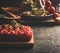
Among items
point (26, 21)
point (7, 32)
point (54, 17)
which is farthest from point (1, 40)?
point (54, 17)

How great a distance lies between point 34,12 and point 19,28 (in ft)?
2.23

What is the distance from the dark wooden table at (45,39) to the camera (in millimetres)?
2125

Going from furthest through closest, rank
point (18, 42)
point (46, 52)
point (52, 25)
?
point (52, 25) → point (18, 42) → point (46, 52)

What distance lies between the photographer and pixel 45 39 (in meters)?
2.39

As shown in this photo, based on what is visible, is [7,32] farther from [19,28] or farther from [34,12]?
[34,12]

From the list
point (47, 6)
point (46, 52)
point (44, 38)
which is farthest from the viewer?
point (47, 6)

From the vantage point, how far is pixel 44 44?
2.26 metres

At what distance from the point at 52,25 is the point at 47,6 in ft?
1.08

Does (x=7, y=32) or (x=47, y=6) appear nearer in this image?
(x=7, y=32)

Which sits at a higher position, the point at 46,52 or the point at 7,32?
the point at 7,32

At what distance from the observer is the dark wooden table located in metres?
2.12

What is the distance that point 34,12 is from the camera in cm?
299

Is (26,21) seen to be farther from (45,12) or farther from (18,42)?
(18,42)

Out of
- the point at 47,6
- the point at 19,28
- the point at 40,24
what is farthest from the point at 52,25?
the point at 19,28
